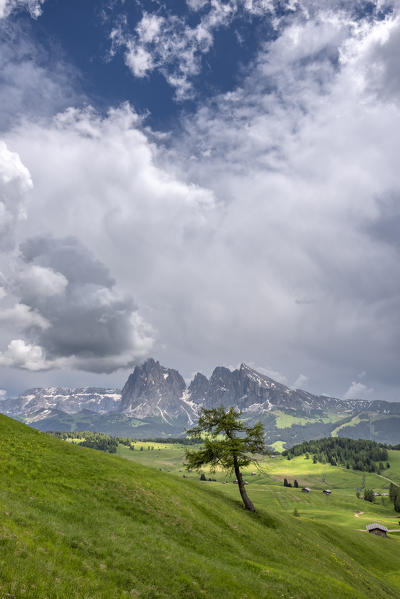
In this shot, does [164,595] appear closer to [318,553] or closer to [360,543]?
[318,553]

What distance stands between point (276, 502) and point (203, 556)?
180581mm

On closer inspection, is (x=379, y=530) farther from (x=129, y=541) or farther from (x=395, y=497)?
(x=129, y=541)

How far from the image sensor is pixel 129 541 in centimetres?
2330

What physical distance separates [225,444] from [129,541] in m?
27.8

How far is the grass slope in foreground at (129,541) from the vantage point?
54.1 feet

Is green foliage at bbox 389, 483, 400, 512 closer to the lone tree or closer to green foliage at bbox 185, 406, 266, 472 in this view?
the lone tree

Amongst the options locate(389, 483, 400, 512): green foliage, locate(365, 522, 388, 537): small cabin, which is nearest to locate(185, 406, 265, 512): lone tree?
locate(365, 522, 388, 537): small cabin

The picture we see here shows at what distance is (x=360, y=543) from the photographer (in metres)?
68.1

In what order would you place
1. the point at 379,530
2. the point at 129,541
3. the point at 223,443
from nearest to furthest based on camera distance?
the point at 129,541
the point at 223,443
the point at 379,530

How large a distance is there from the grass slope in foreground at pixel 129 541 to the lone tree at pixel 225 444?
586 centimetres

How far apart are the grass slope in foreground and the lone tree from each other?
19.2ft

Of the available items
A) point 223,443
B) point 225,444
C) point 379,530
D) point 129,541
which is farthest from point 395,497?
point 129,541

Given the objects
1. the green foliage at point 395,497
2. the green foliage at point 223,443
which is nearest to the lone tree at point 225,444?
the green foliage at point 223,443

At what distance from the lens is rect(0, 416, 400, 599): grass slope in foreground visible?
16500 mm
